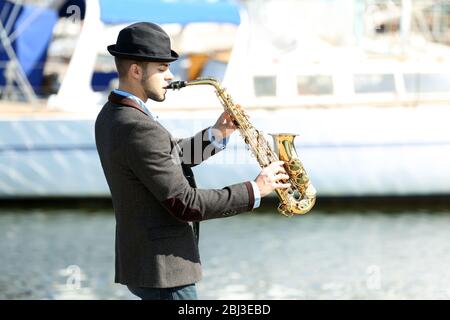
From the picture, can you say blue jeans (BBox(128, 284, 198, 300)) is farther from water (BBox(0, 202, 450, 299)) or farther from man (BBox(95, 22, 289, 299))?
water (BBox(0, 202, 450, 299))

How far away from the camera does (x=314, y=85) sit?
13.1 meters

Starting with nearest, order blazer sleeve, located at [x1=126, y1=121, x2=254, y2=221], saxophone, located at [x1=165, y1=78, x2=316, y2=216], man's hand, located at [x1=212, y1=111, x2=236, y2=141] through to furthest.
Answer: blazer sleeve, located at [x1=126, y1=121, x2=254, y2=221] < saxophone, located at [x1=165, y1=78, x2=316, y2=216] < man's hand, located at [x1=212, y1=111, x2=236, y2=141]

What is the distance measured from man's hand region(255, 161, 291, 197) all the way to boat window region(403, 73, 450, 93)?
9508mm

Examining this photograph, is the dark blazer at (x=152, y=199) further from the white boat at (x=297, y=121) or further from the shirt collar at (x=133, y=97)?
the white boat at (x=297, y=121)

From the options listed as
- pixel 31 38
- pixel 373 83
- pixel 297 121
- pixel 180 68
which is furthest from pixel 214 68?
pixel 31 38

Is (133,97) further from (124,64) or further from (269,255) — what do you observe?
(269,255)

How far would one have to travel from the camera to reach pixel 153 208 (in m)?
3.71

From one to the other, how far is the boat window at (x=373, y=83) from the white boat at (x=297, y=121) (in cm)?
1

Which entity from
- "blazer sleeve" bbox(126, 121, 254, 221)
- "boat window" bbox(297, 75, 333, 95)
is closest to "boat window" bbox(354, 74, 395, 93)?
"boat window" bbox(297, 75, 333, 95)

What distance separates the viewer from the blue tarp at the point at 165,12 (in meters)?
13.0

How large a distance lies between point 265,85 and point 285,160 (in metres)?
9.15

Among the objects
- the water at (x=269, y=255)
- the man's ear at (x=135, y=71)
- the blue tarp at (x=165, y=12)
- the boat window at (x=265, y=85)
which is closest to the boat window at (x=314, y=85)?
the boat window at (x=265, y=85)

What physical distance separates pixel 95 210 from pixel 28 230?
1657 millimetres

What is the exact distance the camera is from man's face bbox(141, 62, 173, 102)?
12.3 feet
